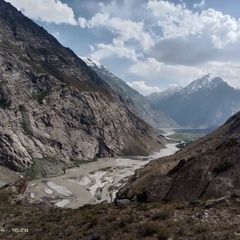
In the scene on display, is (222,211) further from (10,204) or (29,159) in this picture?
(29,159)

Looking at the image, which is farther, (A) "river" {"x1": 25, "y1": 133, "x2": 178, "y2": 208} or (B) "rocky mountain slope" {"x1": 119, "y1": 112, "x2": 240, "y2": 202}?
(A) "river" {"x1": 25, "y1": 133, "x2": 178, "y2": 208}

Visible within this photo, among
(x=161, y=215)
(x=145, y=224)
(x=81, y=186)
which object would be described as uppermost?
(x=161, y=215)

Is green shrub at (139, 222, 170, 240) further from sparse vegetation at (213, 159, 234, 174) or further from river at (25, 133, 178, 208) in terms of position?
river at (25, 133, 178, 208)

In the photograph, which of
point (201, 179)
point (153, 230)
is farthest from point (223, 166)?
point (153, 230)

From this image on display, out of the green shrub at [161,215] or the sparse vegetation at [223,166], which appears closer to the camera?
the green shrub at [161,215]

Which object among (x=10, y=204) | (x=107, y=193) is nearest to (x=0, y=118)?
(x=107, y=193)
